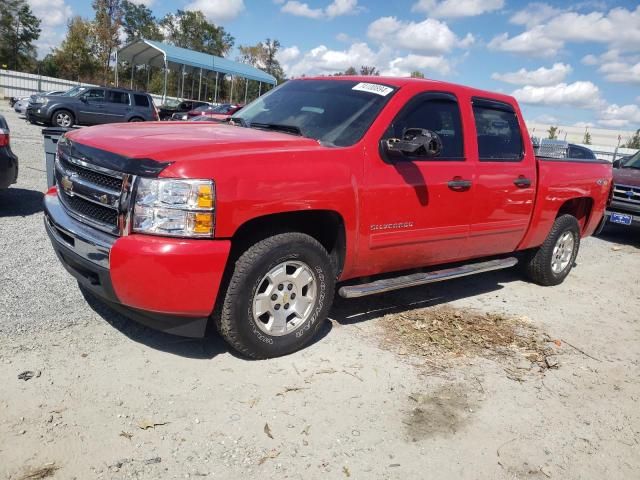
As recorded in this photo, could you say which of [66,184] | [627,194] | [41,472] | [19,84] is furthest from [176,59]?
[41,472]

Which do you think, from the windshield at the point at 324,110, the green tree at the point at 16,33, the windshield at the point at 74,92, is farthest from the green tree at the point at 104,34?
the windshield at the point at 324,110

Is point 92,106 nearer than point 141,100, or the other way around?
point 92,106

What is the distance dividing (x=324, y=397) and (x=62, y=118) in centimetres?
1933

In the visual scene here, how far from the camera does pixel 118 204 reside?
3111mm

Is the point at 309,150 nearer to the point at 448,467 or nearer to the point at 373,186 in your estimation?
the point at 373,186

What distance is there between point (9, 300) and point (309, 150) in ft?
8.05

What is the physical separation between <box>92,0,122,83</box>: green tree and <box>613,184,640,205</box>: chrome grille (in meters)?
45.9

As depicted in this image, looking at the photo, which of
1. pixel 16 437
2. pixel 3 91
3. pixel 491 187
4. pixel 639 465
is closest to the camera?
pixel 16 437

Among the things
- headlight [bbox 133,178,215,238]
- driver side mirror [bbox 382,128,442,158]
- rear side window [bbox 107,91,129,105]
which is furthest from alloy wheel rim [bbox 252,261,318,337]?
rear side window [bbox 107,91,129,105]

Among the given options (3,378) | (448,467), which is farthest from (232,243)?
(448,467)

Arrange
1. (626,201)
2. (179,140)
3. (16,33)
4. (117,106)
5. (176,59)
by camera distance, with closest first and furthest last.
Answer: (179,140) < (626,201) < (117,106) < (176,59) < (16,33)

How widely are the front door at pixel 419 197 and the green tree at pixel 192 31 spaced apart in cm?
6708

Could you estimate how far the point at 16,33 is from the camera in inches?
2095

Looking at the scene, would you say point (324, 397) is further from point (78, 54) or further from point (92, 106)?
point (78, 54)
